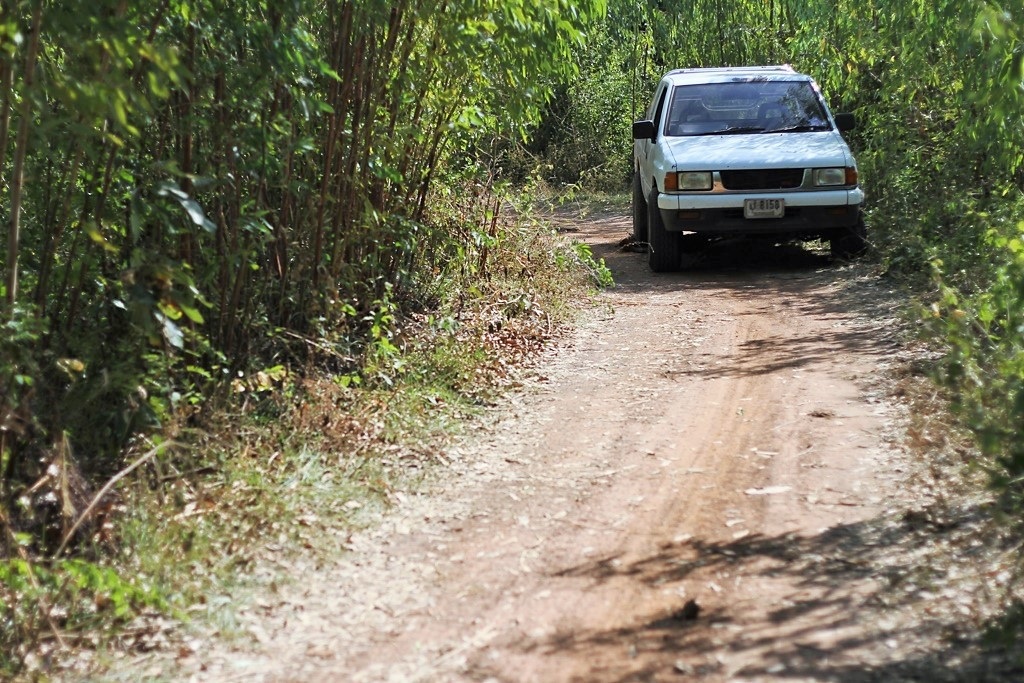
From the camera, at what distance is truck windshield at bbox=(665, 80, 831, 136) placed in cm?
1173

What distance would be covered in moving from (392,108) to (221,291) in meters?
1.87

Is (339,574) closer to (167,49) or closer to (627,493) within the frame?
(627,493)

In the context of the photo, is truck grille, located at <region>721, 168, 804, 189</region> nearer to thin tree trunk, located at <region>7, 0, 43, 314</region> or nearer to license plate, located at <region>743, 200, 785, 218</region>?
license plate, located at <region>743, 200, 785, 218</region>

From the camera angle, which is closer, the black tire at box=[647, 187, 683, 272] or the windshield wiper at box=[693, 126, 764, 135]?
the black tire at box=[647, 187, 683, 272]

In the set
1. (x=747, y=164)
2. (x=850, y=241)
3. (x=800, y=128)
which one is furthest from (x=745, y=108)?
(x=850, y=241)

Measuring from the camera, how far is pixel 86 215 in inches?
220

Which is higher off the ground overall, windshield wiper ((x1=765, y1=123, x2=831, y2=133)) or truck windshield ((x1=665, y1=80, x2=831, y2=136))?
truck windshield ((x1=665, y1=80, x2=831, y2=136))

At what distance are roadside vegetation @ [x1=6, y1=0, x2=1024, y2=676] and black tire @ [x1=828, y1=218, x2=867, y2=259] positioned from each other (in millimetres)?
1354

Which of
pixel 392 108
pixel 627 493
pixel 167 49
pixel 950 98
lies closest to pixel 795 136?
pixel 950 98

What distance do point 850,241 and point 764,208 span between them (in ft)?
3.88

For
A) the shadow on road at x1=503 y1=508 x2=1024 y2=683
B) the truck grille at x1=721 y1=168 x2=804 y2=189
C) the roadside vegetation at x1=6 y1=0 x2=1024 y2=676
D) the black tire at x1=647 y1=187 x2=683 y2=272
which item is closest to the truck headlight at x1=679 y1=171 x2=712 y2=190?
the truck grille at x1=721 y1=168 x2=804 y2=189

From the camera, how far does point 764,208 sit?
10.9m

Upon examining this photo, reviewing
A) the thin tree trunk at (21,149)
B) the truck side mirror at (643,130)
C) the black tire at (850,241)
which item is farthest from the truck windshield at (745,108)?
the thin tree trunk at (21,149)

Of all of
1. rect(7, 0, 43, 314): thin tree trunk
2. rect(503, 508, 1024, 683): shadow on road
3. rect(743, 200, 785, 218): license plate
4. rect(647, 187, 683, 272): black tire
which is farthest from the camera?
rect(647, 187, 683, 272): black tire
